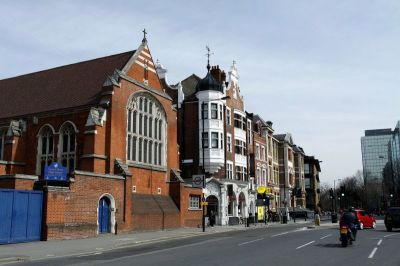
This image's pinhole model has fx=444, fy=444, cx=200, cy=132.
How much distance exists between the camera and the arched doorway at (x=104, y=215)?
28906 millimetres

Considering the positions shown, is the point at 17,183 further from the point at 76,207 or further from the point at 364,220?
the point at 364,220

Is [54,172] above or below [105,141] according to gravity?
below

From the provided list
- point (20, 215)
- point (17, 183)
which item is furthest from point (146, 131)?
point (20, 215)

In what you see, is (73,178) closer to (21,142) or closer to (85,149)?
(85,149)

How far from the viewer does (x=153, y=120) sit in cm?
3897

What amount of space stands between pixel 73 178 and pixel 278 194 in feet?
158

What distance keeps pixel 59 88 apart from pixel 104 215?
15445 mm

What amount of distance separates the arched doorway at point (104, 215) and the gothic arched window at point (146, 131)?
19.7ft

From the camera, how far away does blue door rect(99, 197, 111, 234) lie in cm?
2897

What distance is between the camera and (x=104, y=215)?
29.3m

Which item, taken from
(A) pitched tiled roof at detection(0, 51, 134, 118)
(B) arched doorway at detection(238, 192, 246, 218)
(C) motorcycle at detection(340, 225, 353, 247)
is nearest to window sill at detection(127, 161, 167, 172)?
(A) pitched tiled roof at detection(0, 51, 134, 118)

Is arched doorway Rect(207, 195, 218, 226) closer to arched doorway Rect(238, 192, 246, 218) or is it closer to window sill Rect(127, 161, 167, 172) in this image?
arched doorway Rect(238, 192, 246, 218)

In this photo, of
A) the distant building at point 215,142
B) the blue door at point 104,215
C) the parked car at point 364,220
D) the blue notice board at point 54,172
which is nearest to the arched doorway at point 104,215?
the blue door at point 104,215

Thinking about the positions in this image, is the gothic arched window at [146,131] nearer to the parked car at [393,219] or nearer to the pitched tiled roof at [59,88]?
the pitched tiled roof at [59,88]
